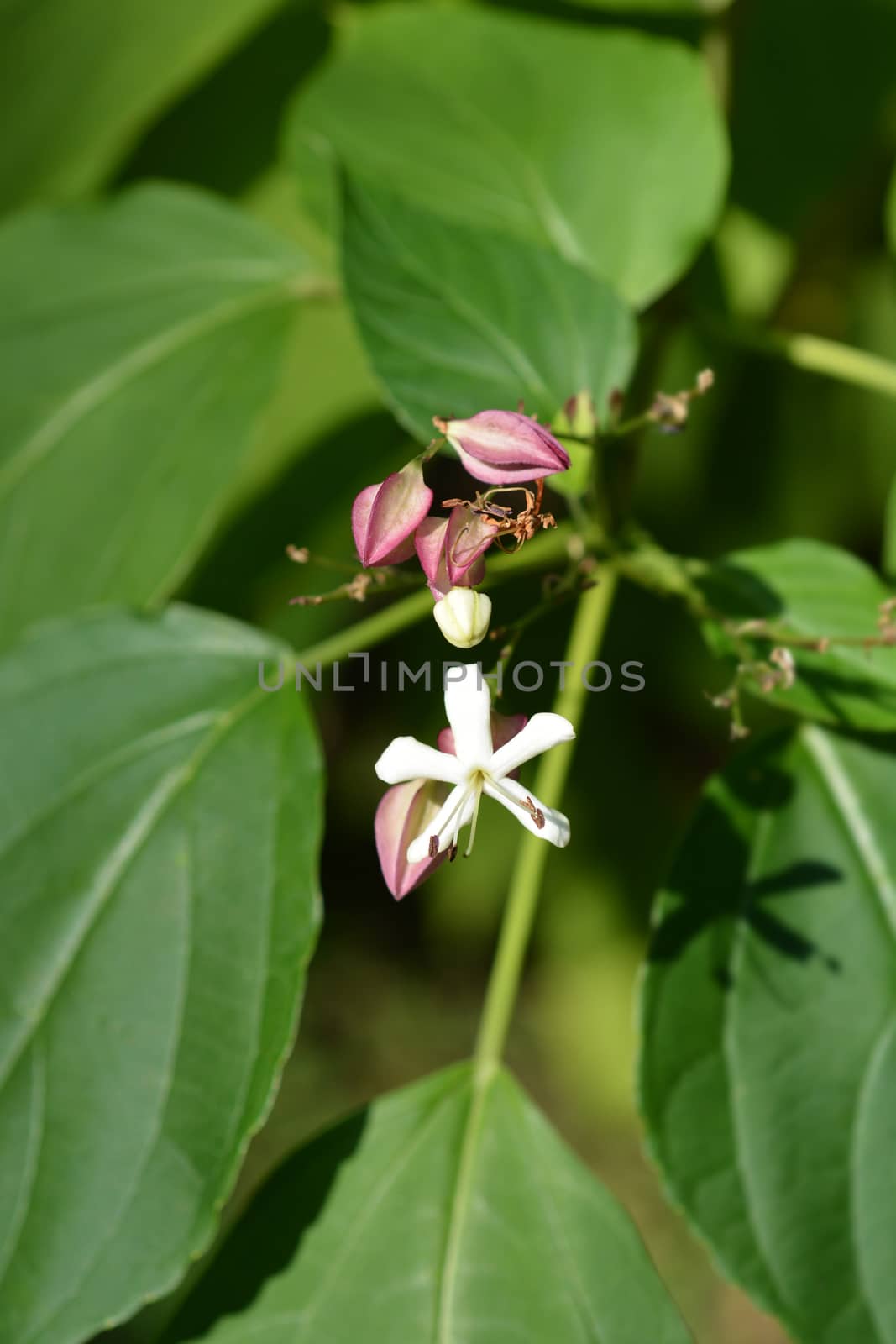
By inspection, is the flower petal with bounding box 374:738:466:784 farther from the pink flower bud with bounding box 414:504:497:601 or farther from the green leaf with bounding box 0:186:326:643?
the green leaf with bounding box 0:186:326:643

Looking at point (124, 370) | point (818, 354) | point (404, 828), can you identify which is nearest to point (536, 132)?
point (818, 354)

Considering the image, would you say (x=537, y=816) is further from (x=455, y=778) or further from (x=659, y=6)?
(x=659, y=6)

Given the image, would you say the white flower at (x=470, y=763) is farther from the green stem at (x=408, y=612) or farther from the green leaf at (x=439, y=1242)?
the green leaf at (x=439, y=1242)

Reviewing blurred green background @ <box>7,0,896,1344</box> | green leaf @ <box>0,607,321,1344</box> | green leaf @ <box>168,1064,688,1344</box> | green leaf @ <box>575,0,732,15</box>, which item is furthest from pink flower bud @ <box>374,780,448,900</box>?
green leaf @ <box>575,0,732,15</box>

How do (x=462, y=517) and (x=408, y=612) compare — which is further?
(x=408, y=612)

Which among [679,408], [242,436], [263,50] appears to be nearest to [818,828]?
[679,408]

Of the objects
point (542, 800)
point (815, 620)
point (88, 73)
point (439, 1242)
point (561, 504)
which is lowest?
point (439, 1242)

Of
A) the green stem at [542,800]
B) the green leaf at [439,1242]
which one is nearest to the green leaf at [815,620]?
the green stem at [542,800]

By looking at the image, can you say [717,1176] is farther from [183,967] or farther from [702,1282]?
[702,1282]
